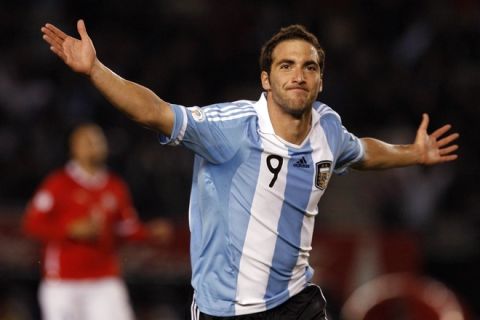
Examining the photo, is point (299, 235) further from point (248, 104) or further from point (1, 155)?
point (1, 155)

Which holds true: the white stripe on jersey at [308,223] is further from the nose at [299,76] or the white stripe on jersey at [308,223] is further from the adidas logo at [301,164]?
the nose at [299,76]

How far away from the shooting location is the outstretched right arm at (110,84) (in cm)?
441

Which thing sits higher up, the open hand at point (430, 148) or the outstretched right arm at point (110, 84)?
the open hand at point (430, 148)

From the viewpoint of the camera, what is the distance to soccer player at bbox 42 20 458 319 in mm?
4812

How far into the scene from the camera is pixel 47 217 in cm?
852

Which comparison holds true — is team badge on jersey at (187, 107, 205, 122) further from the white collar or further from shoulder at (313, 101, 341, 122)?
shoulder at (313, 101, 341, 122)

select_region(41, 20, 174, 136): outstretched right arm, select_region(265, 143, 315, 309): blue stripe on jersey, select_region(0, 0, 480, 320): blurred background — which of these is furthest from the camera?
select_region(0, 0, 480, 320): blurred background

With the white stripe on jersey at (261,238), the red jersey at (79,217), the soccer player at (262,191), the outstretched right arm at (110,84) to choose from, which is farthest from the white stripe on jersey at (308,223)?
the red jersey at (79,217)

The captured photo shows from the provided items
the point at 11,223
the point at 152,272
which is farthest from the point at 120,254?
the point at 11,223

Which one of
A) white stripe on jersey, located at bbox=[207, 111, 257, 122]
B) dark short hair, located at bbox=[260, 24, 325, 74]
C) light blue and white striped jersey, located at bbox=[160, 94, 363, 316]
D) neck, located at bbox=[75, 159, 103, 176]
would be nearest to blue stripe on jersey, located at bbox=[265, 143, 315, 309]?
light blue and white striped jersey, located at bbox=[160, 94, 363, 316]

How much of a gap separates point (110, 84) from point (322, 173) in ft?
3.85

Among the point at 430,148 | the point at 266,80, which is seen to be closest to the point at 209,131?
the point at 266,80

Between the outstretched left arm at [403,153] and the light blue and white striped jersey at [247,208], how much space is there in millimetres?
675

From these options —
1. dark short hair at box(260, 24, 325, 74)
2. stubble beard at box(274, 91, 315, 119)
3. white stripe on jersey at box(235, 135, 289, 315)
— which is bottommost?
white stripe on jersey at box(235, 135, 289, 315)
